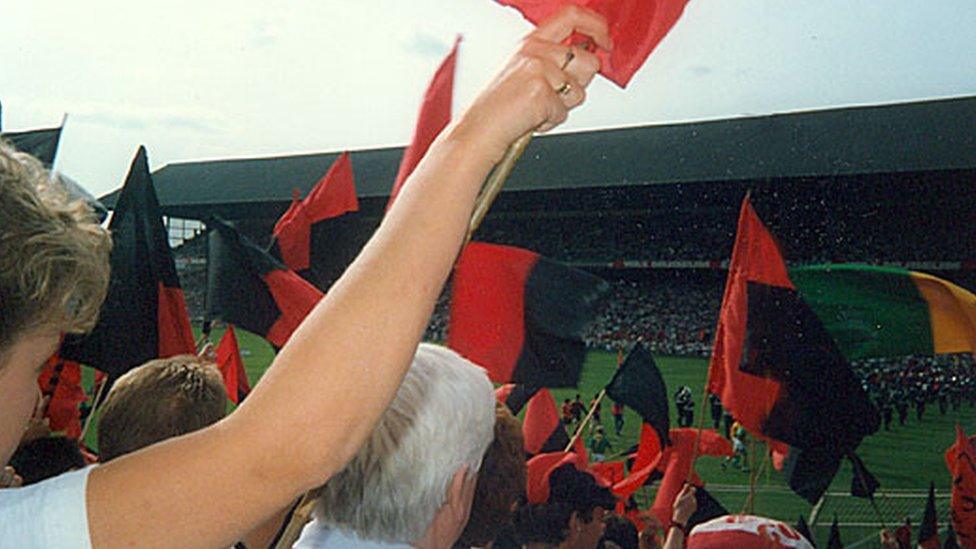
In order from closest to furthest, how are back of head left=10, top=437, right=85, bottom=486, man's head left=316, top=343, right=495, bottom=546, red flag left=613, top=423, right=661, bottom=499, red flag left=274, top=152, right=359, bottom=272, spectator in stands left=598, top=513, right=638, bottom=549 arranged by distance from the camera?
man's head left=316, top=343, right=495, bottom=546 → back of head left=10, top=437, right=85, bottom=486 → spectator in stands left=598, top=513, right=638, bottom=549 → red flag left=613, top=423, right=661, bottom=499 → red flag left=274, top=152, right=359, bottom=272

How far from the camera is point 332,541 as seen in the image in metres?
1.44

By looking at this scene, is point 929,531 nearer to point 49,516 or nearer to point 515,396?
point 515,396

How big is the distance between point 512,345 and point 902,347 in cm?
194

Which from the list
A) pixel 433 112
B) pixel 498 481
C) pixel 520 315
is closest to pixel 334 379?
pixel 498 481

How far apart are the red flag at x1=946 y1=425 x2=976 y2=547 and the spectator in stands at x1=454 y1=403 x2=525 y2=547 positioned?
3307mm

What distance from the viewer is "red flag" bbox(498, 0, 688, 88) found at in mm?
1147

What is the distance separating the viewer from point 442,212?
809 mm

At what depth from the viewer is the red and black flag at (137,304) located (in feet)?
12.5

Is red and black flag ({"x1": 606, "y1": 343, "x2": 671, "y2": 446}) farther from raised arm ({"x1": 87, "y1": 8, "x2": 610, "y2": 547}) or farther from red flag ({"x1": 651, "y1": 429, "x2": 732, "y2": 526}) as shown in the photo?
raised arm ({"x1": 87, "y1": 8, "x2": 610, "y2": 547})

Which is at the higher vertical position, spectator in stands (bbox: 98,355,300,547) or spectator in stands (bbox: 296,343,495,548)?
spectator in stands (bbox: 296,343,495,548)

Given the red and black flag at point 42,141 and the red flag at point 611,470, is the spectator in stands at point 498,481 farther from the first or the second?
the red and black flag at point 42,141

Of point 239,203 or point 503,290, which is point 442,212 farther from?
point 239,203

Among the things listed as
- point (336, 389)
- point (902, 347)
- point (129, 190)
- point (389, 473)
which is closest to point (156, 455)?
point (336, 389)

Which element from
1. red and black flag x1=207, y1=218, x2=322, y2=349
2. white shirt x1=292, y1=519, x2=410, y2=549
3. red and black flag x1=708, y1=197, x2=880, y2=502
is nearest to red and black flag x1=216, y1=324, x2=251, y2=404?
red and black flag x1=207, y1=218, x2=322, y2=349
